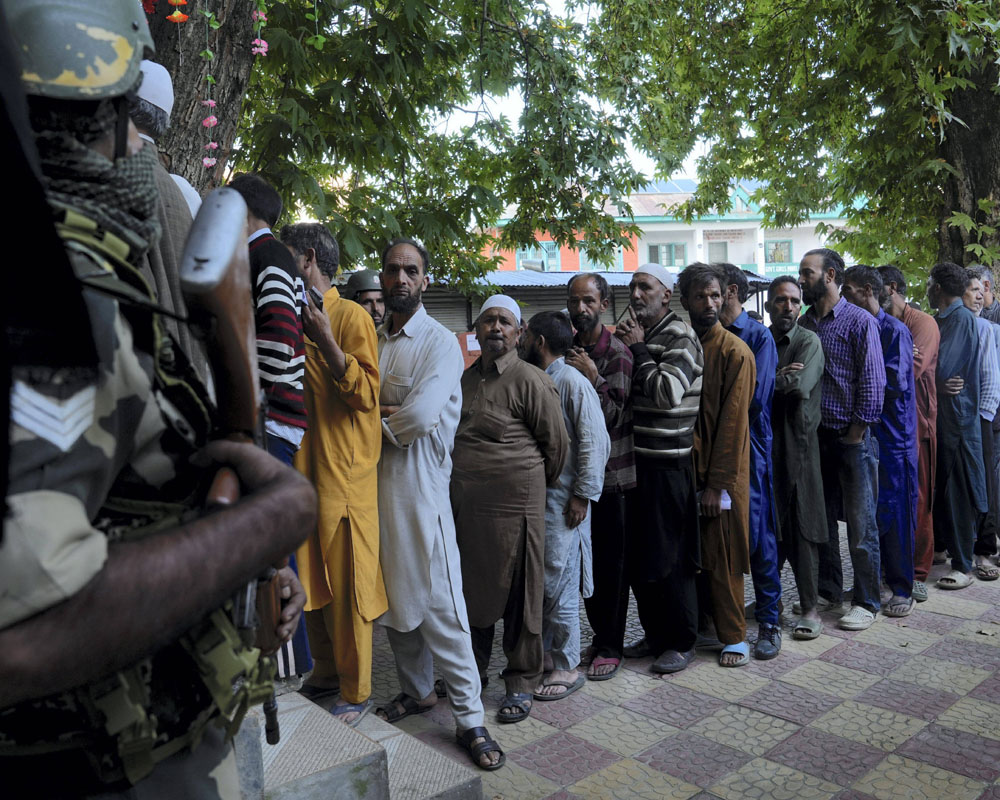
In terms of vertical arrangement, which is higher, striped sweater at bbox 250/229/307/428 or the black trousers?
striped sweater at bbox 250/229/307/428

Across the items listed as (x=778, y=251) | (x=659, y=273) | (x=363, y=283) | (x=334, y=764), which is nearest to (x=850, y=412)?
(x=659, y=273)

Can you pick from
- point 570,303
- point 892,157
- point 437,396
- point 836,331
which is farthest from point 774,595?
point 892,157

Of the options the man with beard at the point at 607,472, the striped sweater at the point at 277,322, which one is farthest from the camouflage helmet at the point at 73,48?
the man with beard at the point at 607,472

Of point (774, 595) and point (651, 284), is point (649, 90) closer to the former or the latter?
point (651, 284)

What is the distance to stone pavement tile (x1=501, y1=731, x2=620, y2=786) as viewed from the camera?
11.9 feet

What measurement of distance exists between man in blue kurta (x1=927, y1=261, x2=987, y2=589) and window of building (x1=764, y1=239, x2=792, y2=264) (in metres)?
38.1

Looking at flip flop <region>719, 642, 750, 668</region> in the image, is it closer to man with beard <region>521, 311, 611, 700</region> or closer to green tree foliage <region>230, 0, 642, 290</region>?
man with beard <region>521, 311, 611, 700</region>

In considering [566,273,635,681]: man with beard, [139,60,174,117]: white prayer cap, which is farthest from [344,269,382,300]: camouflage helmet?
[139,60,174,117]: white prayer cap

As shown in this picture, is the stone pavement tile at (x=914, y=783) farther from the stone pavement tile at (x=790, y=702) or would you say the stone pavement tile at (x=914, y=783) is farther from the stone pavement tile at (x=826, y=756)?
the stone pavement tile at (x=790, y=702)

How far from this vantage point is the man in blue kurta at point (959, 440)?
6512 millimetres

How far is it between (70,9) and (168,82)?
1671mm

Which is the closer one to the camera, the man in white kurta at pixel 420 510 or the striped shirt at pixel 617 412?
the man in white kurta at pixel 420 510

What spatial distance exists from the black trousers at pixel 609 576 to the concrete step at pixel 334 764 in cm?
171

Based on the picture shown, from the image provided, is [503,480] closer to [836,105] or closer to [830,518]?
[830,518]
